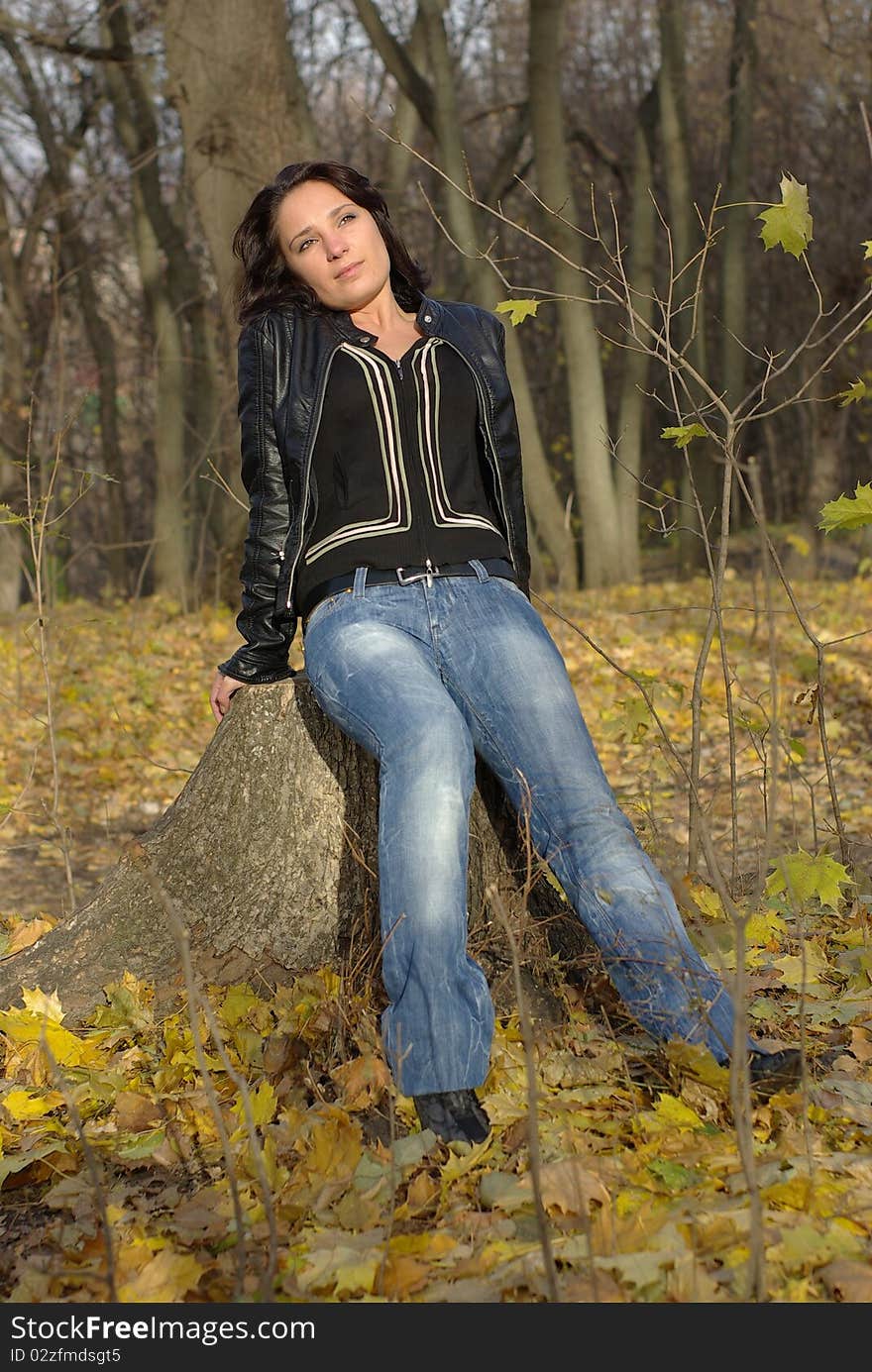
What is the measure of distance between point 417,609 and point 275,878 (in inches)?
27.6

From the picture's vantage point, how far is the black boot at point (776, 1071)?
2244 millimetres

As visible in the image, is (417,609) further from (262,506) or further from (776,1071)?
(776,1071)

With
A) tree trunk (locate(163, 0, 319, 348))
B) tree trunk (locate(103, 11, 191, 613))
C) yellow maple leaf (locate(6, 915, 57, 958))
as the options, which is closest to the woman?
yellow maple leaf (locate(6, 915, 57, 958))

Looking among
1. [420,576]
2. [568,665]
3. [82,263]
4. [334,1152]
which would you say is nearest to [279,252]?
[420,576]

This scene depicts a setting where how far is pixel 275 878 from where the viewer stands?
9.46 ft

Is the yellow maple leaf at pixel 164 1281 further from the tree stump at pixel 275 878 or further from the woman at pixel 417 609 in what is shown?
the tree stump at pixel 275 878

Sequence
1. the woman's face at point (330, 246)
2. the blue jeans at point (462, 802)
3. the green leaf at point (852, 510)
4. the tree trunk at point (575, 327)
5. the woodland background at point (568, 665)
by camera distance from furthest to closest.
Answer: the tree trunk at point (575, 327) → the woman's face at point (330, 246) → the green leaf at point (852, 510) → the blue jeans at point (462, 802) → the woodland background at point (568, 665)

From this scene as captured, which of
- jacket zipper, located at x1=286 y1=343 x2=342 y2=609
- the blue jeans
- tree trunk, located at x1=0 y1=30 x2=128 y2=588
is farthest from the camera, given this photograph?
tree trunk, located at x1=0 y1=30 x2=128 y2=588

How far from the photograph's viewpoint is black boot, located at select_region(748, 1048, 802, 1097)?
2244mm

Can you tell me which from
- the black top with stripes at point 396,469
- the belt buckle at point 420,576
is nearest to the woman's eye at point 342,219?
the black top with stripes at point 396,469

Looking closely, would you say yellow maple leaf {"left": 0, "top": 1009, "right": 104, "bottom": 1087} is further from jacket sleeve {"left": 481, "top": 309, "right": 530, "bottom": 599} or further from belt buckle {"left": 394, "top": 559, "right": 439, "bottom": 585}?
jacket sleeve {"left": 481, "top": 309, "right": 530, "bottom": 599}

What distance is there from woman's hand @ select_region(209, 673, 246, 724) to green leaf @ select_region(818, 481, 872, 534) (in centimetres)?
137

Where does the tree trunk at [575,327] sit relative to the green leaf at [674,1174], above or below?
above

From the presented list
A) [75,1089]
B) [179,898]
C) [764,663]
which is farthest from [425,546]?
[764,663]
